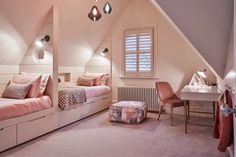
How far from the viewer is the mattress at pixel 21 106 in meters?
2.61

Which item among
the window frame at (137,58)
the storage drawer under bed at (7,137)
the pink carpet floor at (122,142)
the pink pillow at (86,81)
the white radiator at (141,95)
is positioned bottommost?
the pink carpet floor at (122,142)

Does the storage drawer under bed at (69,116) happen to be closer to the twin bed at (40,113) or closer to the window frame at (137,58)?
the twin bed at (40,113)

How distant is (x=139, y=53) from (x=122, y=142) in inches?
107

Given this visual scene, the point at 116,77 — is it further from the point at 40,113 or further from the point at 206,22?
the point at 206,22

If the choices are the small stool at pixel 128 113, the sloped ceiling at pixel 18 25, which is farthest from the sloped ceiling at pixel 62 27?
the small stool at pixel 128 113

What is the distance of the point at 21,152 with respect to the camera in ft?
8.46

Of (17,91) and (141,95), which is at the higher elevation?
(17,91)

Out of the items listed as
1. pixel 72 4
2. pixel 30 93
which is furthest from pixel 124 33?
pixel 30 93

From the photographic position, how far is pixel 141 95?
4973 millimetres

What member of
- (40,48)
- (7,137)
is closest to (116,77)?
(40,48)

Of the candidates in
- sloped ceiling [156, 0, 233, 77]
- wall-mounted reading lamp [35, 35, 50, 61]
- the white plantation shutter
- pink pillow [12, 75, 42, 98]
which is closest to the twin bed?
pink pillow [12, 75, 42, 98]

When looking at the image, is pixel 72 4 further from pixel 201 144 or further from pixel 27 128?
pixel 201 144

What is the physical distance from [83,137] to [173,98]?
2188 mm

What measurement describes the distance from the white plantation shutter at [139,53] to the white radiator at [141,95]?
402 mm
